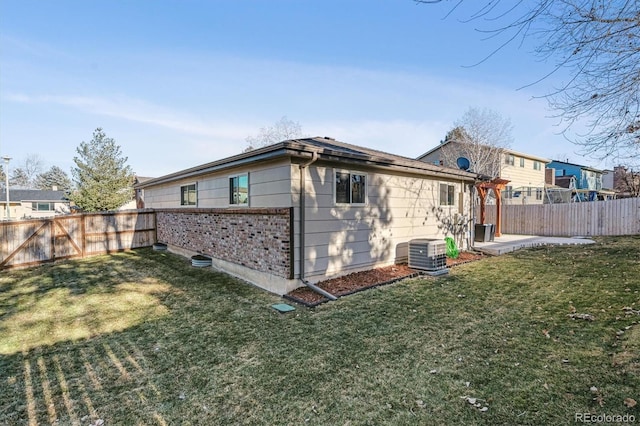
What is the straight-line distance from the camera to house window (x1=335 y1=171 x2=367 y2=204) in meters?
7.18

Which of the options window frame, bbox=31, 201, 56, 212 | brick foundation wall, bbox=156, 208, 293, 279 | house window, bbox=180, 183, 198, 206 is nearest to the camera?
brick foundation wall, bbox=156, 208, 293, 279

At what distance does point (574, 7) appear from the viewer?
3.32 m

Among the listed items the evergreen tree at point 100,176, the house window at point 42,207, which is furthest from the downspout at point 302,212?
the house window at point 42,207

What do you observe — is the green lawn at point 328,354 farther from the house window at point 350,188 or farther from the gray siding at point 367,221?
the house window at point 350,188

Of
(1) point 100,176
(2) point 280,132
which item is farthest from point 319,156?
(1) point 100,176

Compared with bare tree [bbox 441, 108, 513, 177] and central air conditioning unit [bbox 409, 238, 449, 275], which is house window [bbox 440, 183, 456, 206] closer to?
central air conditioning unit [bbox 409, 238, 449, 275]

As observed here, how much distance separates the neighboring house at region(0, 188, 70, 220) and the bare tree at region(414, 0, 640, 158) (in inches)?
1659

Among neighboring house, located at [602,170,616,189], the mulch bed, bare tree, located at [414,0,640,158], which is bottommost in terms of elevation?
the mulch bed

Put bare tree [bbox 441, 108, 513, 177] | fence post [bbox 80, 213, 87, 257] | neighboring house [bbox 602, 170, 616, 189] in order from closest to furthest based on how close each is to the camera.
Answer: fence post [bbox 80, 213, 87, 257] < bare tree [bbox 441, 108, 513, 177] < neighboring house [bbox 602, 170, 616, 189]

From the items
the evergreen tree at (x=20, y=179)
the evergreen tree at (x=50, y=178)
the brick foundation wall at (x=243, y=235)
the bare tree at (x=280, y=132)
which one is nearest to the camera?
the brick foundation wall at (x=243, y=235)

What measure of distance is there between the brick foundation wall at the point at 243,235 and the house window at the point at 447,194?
21.1 feet

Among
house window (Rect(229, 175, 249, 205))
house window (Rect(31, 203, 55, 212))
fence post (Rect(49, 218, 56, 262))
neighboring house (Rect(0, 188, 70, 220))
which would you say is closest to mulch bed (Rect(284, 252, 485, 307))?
house window (Rect(229, 175, 249, 205))

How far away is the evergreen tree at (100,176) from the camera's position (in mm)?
24062

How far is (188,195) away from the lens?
11.1 metres
